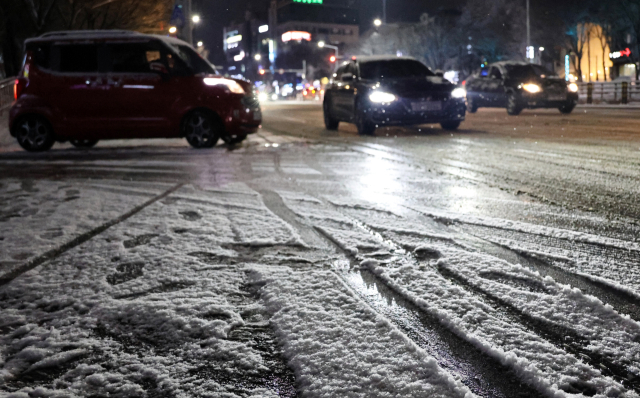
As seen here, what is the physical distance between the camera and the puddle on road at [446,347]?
1.91 m

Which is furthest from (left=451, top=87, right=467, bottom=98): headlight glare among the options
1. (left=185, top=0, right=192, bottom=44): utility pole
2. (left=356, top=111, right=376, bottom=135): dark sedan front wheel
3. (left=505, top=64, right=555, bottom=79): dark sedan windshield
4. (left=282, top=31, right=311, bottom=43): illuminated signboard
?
(left=282, top=31, right=311, bottom=43): illuminated signboard

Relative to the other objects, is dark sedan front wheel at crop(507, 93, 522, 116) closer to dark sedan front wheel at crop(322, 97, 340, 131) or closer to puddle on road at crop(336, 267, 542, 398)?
dark sedan front wheel at crop(322, 97, 340, 131)

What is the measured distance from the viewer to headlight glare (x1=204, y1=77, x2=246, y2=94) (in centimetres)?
1053

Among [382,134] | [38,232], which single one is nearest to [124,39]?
[382,134]

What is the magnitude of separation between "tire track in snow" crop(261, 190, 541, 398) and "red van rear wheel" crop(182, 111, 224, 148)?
307 inches

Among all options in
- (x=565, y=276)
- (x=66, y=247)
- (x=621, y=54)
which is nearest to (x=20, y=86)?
(x=66, y=247)

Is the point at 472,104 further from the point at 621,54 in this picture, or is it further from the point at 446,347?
the point at 621,54

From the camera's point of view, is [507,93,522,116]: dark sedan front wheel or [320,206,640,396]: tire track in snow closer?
[320,206,640,396]: tire track in snow

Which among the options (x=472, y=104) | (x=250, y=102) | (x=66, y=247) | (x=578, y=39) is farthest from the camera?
(x=578, y=39)

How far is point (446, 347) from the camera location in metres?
2.22

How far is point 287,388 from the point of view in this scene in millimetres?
1951

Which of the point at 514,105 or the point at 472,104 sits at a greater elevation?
the point at 472,104

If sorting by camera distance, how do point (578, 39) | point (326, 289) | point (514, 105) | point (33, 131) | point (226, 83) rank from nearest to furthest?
point (326, 289) → point (226, 83) → point (33, 131) → point (514, 105) → point (578, 39)

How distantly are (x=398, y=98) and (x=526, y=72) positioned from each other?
9798mm
